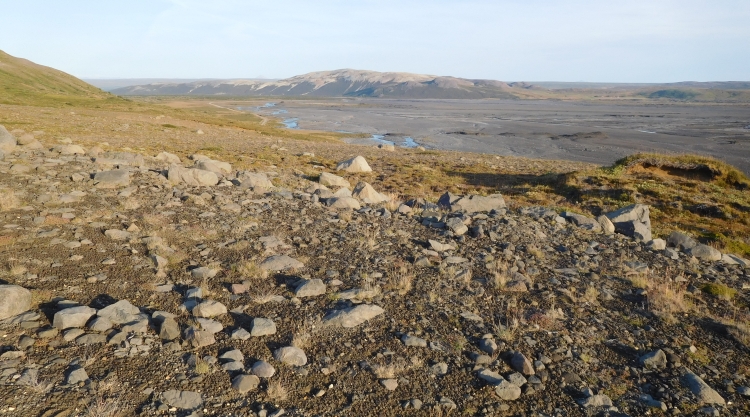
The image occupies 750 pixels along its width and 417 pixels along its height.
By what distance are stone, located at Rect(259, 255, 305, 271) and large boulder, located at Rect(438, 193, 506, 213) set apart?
21.6ft

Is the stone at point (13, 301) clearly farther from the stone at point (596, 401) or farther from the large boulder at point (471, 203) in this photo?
the large boulder at point (471, 203)

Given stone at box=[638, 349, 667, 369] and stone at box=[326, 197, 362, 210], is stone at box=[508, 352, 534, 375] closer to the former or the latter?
stone at box=[638, 349, 667, 369]

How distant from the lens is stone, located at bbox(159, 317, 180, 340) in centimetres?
592

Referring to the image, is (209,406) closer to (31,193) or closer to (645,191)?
(31,193)

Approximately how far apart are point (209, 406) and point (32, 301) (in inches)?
138

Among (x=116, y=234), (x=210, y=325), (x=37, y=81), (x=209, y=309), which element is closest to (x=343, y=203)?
(x=116, y=234)

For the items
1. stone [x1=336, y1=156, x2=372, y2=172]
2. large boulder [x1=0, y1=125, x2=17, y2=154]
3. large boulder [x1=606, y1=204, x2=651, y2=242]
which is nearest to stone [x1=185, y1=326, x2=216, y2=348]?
large boulder [x1=606, y1=204, x2=651, y2=242]

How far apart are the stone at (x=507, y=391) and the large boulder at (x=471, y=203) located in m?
8.86

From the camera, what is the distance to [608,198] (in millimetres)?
22578

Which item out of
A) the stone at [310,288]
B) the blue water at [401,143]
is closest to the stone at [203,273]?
the stone at [310,288]

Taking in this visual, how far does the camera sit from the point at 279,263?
886 centimetres

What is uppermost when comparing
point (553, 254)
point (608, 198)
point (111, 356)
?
point (111, 356)

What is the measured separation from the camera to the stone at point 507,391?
17.8 ft

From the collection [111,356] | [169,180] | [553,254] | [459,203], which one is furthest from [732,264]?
[169,180]
